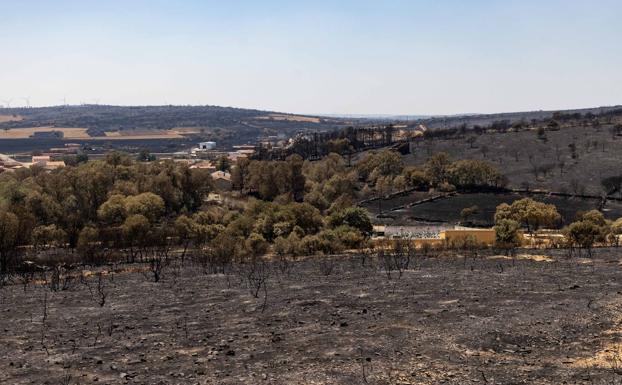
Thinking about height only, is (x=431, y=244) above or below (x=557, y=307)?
below

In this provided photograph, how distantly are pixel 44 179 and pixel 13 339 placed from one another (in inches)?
2019

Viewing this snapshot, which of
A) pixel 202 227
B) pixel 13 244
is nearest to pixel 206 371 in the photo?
pixel 13 244

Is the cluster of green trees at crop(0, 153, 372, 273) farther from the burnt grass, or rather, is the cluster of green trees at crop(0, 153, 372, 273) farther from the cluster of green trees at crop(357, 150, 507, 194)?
the cluster of green trees at crop(357, 150, 507, 194)

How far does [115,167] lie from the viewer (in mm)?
81938

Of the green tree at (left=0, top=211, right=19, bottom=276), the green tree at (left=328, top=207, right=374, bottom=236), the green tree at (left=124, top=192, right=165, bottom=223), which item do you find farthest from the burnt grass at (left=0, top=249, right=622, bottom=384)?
the green tree at (left=124, top=192, right=165, bottom=223)


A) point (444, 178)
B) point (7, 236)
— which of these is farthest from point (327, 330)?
point (444, 178)

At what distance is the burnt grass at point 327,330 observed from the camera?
17750mm

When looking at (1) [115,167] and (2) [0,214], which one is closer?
(2) [0,214]

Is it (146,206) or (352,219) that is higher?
(146,206)

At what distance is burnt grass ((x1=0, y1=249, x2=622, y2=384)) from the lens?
1775cm

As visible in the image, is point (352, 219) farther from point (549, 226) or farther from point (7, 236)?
point (7, 236)

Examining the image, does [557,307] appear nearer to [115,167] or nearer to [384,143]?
[115,167]

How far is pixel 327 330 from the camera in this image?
22625mm

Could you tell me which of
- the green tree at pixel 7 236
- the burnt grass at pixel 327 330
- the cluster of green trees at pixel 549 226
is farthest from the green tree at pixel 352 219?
the green tree at pixel 7 236
